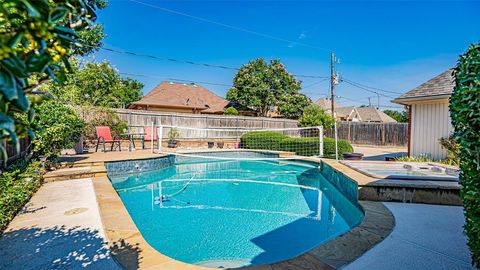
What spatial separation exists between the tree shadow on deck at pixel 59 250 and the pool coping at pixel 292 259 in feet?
0.08

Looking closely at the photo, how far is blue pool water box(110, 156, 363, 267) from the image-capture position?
3.39 m

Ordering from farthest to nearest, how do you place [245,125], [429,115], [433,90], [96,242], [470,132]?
[245,125]
[429,115]
[433,90]
[96,242]
[470,132]

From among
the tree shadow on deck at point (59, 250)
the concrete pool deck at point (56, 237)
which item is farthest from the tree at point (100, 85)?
the tree shadow on deck at point (59, 250)

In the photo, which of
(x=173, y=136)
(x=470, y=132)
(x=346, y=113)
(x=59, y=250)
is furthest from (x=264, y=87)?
(x=470, y=132)

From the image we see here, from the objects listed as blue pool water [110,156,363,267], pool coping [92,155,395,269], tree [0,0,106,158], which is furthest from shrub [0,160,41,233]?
tree [0,0,106,158]

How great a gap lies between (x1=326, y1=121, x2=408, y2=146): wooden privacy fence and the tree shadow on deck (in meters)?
24.5

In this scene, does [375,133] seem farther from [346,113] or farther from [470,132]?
[470,132]

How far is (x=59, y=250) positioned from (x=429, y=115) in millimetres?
10663

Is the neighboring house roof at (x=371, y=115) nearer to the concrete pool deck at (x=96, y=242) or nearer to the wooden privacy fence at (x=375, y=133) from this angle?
the wooden privacy fence at (x=375, y=133)

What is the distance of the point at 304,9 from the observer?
14.4m

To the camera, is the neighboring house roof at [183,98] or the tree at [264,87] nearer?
the neighboring house roof at [183,98]

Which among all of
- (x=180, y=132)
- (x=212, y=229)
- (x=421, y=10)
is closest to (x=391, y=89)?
(x=421, y=10)

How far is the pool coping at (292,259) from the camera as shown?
2.23 m

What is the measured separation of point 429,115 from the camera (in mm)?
8625
